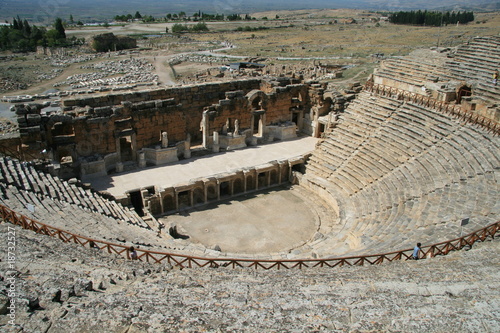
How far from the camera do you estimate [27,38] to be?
249 ft

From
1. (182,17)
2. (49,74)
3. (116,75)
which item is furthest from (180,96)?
(182,17)

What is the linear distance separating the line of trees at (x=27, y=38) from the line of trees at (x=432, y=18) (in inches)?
3018

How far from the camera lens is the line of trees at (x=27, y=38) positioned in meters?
72.2

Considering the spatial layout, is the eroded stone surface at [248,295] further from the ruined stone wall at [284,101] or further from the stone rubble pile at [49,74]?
the stone rubble pile at [49,74]

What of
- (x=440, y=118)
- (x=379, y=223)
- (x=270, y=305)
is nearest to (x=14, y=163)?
(x=270, y=305)

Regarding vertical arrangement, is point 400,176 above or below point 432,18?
below

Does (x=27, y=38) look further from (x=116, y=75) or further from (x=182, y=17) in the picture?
(x=182, y=17)

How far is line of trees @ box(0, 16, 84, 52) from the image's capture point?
72.2 metres

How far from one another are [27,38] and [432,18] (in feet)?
285

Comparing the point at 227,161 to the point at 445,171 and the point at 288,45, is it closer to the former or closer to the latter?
the point at 445,171

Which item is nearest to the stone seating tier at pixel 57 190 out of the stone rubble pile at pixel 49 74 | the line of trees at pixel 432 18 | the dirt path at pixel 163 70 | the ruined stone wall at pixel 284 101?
the ruined stone wall at pixel 284 101

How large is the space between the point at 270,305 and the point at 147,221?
1067cm

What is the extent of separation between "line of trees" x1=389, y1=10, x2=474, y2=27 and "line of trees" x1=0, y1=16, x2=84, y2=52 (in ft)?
252

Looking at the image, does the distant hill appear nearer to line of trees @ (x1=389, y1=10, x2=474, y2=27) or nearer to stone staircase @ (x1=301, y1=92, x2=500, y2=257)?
line of trees @ (x1=389, y1=10, x2=474, y2=27)
